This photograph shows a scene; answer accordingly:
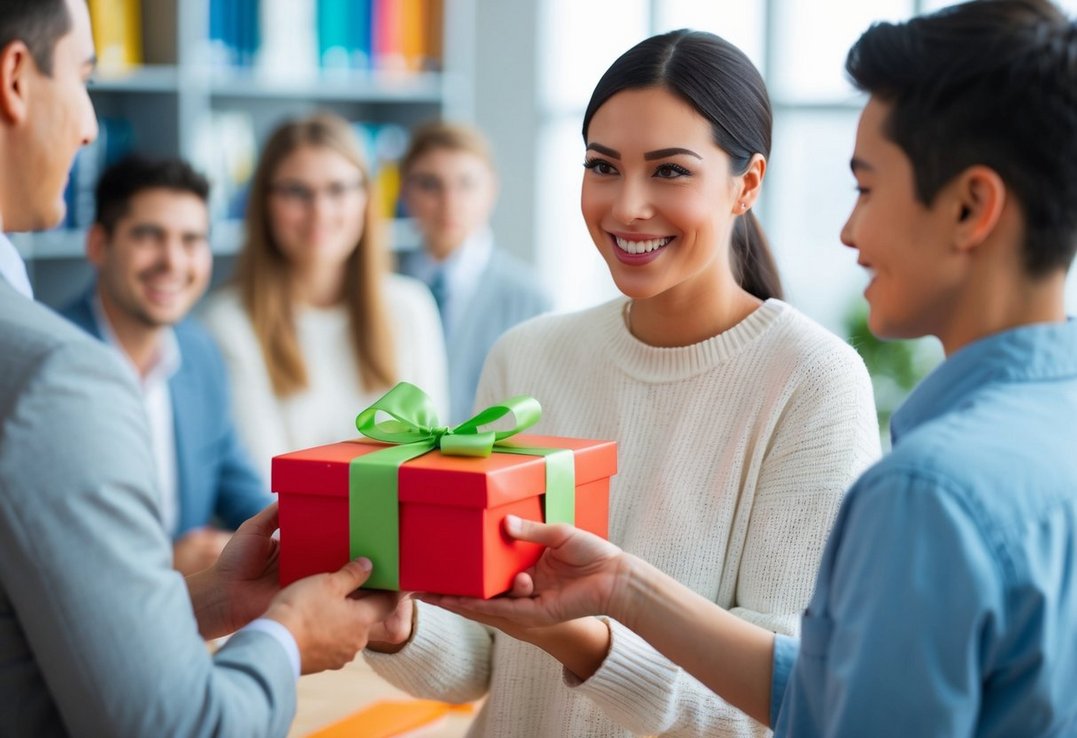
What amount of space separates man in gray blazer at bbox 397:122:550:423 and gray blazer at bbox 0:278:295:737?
3039mm

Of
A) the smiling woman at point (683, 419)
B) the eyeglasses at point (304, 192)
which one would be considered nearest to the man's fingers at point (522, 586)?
the smiling woman at point (683, 419)

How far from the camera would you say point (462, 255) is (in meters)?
4.36

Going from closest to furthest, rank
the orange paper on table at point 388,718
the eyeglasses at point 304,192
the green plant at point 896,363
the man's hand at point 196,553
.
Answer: the orange paper on table at point 388,718 < the man's hand at point 196,553 < the eyeglasses at point 304,192 < the green plant at point 896,363

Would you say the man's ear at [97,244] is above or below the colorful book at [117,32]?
below

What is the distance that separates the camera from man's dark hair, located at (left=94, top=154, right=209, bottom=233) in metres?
3.29

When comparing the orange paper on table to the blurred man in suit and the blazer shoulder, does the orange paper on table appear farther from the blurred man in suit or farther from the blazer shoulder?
the blazer shoulder

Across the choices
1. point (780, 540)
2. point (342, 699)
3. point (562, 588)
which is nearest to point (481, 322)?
point (342, 699)

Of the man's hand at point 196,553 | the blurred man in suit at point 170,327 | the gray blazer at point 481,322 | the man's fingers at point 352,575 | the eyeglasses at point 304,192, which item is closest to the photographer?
the man's fingers at point 352,575

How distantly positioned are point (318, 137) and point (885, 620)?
315 cm

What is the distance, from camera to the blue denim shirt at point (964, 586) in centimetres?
94

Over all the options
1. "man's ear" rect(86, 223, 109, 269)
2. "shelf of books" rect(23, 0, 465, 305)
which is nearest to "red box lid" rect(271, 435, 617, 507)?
"man's ear" rect(86, 223, 109, 269)

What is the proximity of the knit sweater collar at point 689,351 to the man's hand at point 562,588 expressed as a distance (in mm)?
423

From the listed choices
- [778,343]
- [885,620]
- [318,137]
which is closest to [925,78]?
[885,620]

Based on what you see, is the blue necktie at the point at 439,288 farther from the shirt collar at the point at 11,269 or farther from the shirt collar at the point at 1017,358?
the shirt collar at the point at 1017,358
